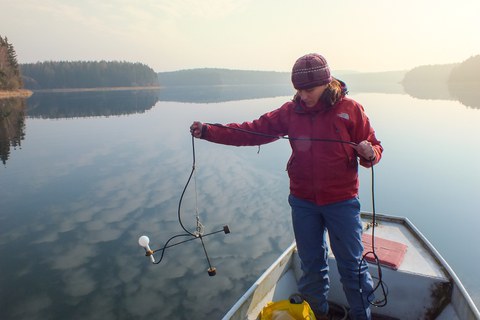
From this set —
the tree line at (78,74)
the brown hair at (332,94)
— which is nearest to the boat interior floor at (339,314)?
the brown hair at (332,94)

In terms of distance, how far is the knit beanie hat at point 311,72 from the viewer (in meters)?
2.94

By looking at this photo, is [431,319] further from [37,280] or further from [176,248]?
[37,280]

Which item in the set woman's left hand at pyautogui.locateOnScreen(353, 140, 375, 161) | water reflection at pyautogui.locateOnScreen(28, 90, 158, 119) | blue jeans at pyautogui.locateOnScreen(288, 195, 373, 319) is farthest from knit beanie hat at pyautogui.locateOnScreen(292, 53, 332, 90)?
water reflection at pyautogui.locateOnScreen(28, 90, 158, 119)

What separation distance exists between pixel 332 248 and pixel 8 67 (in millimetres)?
75527

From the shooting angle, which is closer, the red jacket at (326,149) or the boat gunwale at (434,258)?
the red jacket at (326,149)

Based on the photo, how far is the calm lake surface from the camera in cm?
566

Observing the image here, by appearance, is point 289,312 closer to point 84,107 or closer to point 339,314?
point 339,314

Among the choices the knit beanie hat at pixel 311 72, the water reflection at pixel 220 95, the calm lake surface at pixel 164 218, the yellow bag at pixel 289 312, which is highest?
the water reflection at pixel 220 95

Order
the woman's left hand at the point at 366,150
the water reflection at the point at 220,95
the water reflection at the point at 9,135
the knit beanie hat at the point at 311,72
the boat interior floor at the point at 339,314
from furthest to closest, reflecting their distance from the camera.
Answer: the water reflection at the point at 220,95, the water reflection at the point at 9,135, the boat interior floor at the point at 339,314, the knit beanie hat at the point at 311,72, the woman's left hand at the point at 366,150

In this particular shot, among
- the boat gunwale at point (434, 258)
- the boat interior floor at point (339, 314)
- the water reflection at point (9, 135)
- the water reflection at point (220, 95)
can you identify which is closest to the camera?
the boat gunwale at point (434, 258)

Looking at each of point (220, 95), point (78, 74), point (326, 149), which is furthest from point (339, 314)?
point (78, 74)

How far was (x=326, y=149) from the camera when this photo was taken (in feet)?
10.1

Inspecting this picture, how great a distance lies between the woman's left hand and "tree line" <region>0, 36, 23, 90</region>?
234 feet

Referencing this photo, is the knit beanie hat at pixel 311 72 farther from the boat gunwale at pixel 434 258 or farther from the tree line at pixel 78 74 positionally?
the tree line at pixel 78 74
